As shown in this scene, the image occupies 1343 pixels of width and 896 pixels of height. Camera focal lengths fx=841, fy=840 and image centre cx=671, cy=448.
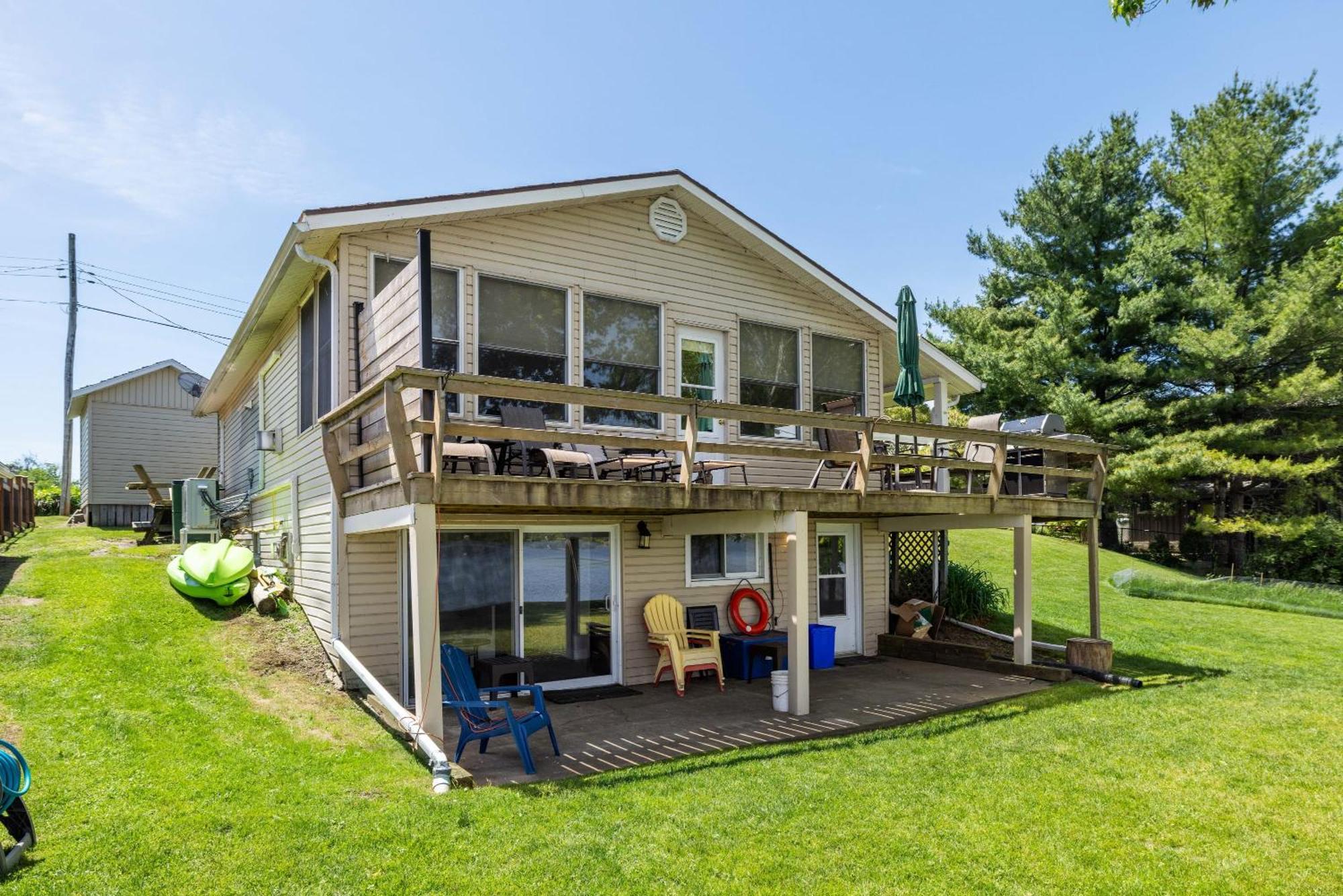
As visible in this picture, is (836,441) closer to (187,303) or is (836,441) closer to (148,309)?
(187,303)

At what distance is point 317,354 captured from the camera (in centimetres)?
952

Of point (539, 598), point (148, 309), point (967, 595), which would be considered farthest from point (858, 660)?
point (148, 309)

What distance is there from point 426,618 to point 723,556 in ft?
17.9

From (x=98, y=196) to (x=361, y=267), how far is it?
1011 inches

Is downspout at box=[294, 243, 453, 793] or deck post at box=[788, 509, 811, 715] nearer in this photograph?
downspout at box=[294, 243, 453, 793]

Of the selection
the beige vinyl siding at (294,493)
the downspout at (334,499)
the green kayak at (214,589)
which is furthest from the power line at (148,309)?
the downspout at (334,499)

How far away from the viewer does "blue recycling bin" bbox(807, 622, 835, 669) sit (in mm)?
11008

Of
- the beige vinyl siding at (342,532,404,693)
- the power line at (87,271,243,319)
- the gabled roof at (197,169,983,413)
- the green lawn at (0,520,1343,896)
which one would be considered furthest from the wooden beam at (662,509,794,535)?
the power line at (87,271,243,319)

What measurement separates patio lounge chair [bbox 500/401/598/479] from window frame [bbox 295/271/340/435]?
5.65 ft

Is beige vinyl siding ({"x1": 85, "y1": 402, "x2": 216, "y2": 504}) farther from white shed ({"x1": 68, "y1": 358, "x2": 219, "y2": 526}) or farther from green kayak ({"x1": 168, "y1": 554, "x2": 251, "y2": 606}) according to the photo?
green kayak ({"x1": 168, "y1": 554, "x2": 251, "y2": 606})

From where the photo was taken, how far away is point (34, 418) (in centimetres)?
6850

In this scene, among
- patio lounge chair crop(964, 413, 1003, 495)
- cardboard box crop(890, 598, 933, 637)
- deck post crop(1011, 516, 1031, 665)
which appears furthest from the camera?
cardboard box crop(890, 598, 933, 637)

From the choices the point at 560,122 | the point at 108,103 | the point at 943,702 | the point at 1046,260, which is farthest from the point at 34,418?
the point at 943,702

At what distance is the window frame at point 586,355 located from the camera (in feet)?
31.8
